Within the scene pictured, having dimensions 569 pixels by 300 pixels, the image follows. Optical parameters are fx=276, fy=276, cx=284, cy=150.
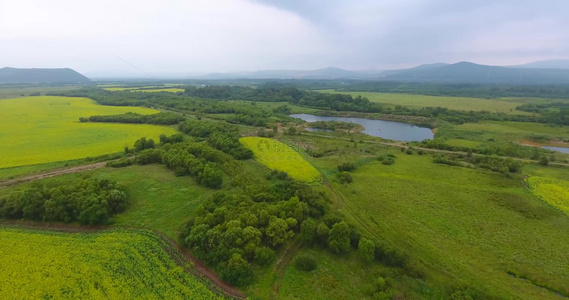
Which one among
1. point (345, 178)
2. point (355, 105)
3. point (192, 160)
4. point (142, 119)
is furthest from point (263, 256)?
point (355, 105)

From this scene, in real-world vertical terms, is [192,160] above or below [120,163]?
above

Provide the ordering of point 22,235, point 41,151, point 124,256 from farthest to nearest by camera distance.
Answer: point 41,151
point 22,235
point 124,256

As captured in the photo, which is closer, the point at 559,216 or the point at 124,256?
the point at 124,256

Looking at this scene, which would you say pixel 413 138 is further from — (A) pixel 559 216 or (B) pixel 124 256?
(B) pixel 124 256

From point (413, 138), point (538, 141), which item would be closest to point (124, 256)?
point (413, 138)

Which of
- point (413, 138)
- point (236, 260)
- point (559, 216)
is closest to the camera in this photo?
point (236, 260)

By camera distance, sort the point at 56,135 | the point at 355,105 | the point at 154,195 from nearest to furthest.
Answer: the point at 154,195, the point at 56,135, the point at 355,105

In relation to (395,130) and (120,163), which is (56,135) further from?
(395,130)
